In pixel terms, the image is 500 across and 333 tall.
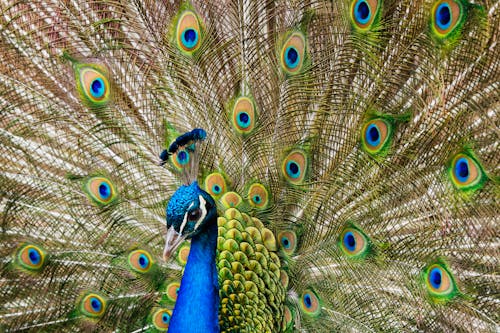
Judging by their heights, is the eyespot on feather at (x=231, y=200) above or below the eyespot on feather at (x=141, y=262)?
above

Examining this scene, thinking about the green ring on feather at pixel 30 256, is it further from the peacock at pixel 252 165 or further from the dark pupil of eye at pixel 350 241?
the dark pupil of eye at pixel 350 241

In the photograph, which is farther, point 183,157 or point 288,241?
point 288,241

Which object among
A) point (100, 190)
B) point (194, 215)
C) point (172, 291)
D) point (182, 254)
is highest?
point (100, 190)

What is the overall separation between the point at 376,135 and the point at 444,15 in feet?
1.34

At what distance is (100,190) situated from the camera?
2.16 m

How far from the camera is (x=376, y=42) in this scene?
1.80m

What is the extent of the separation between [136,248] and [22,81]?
2.32ft

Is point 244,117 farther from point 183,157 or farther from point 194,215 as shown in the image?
point 194,215

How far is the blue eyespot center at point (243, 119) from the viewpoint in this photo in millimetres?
2072

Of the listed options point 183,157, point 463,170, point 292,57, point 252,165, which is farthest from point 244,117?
point 463,170

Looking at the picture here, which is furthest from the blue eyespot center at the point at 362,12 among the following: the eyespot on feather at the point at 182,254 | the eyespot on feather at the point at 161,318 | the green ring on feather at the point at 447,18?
the eyespot on feather at the point at 161,318

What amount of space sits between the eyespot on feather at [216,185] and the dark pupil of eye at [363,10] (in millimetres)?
737

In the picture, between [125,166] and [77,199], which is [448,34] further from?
[77,199]

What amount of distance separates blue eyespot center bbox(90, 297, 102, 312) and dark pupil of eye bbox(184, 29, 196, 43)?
98cm
